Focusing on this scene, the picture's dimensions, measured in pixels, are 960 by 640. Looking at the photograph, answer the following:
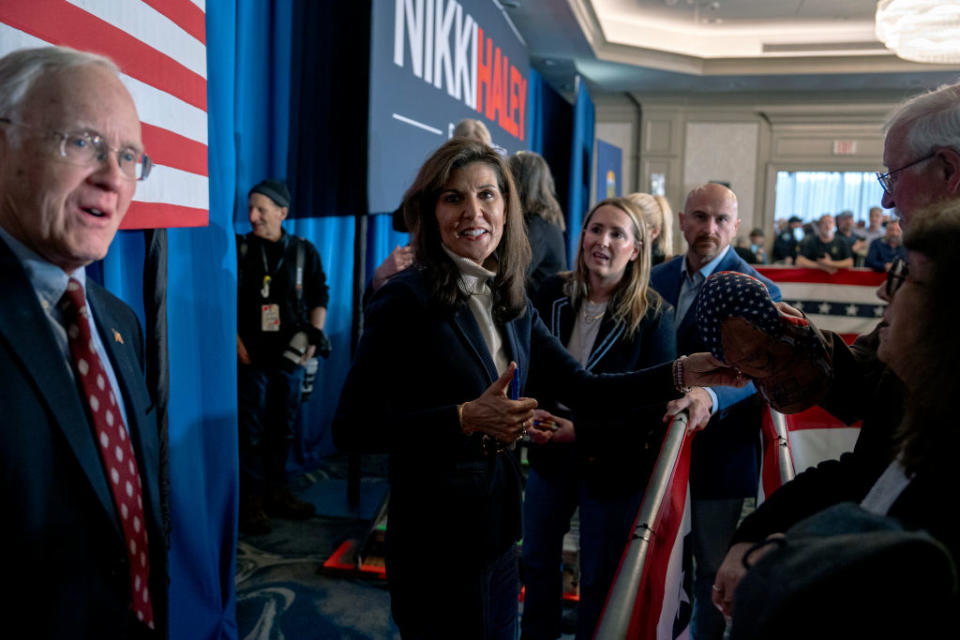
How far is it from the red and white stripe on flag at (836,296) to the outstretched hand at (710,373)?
290cm

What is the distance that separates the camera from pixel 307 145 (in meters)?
3.49

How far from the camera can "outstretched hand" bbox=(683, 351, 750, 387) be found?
149cm

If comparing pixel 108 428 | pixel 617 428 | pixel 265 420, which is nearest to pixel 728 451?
pixel 617 428

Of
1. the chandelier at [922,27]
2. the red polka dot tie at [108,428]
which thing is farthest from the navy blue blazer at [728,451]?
the chandelier at [922,27]

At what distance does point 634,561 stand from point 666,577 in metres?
0.17

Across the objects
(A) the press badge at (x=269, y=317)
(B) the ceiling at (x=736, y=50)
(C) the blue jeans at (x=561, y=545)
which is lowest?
(C) the blue jeans at (x=561, y=545)

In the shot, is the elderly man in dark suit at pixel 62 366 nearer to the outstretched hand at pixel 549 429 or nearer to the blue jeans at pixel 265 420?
the outstretched hand at pixel 549 429

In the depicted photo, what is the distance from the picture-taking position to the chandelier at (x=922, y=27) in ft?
14.0

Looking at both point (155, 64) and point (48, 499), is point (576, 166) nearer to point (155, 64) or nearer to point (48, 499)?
point (155, 64)

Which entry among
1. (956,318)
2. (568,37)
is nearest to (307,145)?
(956,318)

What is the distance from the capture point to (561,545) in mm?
2148

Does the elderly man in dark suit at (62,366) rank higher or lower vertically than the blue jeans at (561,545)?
higher

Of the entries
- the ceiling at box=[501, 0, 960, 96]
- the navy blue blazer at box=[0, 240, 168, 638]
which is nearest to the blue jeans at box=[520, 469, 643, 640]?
the navy blue blazer at box=[0, 240, 168, 638]

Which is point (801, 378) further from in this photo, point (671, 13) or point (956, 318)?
point (671, 13)
